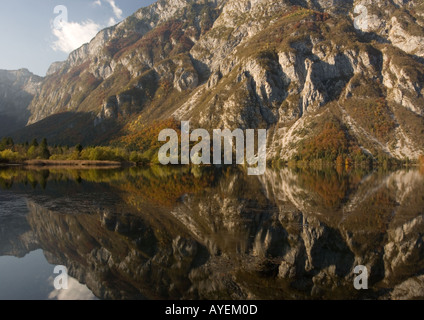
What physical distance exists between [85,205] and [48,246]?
474 inches

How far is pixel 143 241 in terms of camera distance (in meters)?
17.5

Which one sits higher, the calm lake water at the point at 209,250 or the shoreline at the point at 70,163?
the shoreline at the point at 70,163

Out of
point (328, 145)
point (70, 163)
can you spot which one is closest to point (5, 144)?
point (70, 163)

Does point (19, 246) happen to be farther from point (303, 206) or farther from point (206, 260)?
point (303, 206)

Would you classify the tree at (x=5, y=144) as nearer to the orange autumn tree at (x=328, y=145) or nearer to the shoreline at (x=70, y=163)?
the shoreline at (x=70, y=163)

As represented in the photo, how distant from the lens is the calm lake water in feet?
39.2

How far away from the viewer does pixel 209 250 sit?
1622cm

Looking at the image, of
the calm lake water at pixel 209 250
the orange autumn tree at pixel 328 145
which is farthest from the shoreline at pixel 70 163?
the orange autumn tree at pixel 328 145

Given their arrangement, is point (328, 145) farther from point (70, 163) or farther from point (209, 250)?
point (209, 250)

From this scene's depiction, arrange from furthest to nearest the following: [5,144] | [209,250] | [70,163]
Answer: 1. [5,144]
2. [70,163]
3. [209,250]

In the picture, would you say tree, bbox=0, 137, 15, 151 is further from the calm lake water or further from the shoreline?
the calm lake water

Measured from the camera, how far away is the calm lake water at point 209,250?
11961mm

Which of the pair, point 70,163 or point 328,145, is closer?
point 70,163
